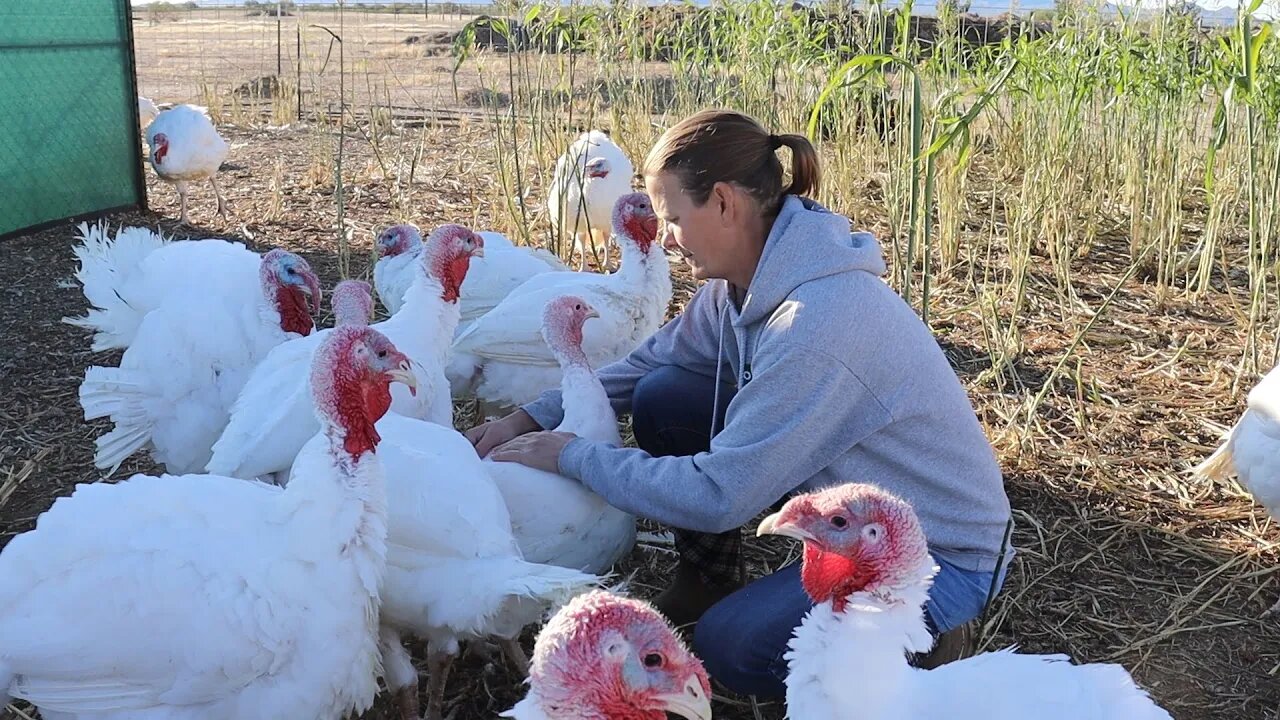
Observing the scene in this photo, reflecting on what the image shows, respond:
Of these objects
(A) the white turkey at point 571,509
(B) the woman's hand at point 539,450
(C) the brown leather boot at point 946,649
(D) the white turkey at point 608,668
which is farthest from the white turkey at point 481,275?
(D) the white turkey at point 608,668

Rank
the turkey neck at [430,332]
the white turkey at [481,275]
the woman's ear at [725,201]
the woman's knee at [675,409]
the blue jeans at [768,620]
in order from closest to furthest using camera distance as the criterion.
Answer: the blue jeans at [768,620], the woman's ear at [725,201], the woman's knee at [675,409], the turkey neck at [430,332], the white turkey at [481,275]

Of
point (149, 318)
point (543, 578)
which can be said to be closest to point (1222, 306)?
point (543, 578)

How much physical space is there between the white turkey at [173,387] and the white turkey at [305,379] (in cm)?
17

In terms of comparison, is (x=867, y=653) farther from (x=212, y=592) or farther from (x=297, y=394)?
(x=297, y=394)

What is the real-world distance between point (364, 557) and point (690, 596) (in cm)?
110

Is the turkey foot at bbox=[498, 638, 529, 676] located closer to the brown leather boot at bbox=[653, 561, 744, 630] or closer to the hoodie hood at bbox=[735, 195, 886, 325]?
the brown leather boot at bbox=[653, 561, 744, 630]

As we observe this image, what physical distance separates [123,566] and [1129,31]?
6.07 meters

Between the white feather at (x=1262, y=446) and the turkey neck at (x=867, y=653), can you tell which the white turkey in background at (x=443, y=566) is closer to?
the turkey neck at (x=867, y=653)

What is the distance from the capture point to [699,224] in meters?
2.74

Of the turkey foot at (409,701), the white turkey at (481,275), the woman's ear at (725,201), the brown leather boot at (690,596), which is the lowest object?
the turkey foot at (409,701)

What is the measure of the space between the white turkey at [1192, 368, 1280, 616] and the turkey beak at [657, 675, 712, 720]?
7.83 feet

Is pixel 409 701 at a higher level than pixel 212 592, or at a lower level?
lower

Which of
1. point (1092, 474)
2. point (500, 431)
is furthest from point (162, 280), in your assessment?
point (1092, 474)

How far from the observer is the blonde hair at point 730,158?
8.89 feet
